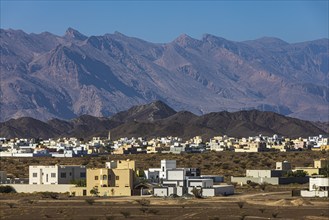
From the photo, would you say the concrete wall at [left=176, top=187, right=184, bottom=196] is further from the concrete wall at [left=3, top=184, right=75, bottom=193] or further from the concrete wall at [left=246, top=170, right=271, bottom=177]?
the concrete wall at [left=246, top=170, right=271, bottom=177]

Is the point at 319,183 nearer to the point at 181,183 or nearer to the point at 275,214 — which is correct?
the point at 181,183

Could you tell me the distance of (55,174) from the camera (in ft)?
329

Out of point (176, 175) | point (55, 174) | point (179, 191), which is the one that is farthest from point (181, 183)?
point (55, 174)

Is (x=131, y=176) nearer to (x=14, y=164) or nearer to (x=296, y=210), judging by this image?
(x=296, y=210)

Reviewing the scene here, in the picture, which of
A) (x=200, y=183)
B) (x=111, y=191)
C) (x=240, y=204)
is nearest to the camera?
(x=240, y=204)

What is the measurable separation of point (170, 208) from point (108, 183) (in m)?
20.5

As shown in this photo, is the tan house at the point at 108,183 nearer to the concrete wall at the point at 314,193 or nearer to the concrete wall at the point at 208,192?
the concrete wall at the point at 208,192

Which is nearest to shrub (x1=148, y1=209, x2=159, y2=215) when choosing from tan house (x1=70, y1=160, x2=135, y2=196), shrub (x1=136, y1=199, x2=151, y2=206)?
shrub (x1=136, y1=199, x2=151, y2=206)

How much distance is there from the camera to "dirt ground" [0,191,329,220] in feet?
211

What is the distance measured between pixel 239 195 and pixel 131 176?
33.9ft

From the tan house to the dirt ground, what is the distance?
5.16m

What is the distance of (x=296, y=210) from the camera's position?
6869 centimetres

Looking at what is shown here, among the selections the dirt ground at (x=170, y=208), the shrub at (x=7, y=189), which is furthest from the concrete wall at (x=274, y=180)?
the shrub at (x=7, y=189)

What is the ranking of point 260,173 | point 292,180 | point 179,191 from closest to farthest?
point 179,191 → point 292,180 → point 260,173
